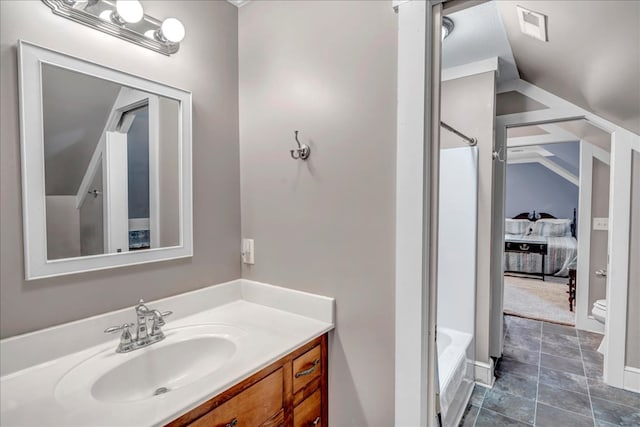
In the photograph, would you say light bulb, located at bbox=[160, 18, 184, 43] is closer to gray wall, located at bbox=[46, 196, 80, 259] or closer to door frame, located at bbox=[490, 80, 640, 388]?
gray wall, located at bbox=[46, 196, 80, 259]

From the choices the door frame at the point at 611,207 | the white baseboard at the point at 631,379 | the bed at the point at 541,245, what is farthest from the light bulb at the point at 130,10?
the bed at the point at 541,245

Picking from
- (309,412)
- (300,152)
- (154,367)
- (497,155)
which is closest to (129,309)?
(154,367)

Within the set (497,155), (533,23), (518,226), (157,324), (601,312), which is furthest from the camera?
(518,226)

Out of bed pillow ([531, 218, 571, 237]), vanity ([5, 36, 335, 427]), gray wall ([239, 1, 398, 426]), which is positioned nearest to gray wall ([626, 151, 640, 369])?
gray wall ([239, 1, 398, 426])

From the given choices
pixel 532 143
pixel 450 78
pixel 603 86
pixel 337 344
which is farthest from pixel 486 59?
pixel 337 344

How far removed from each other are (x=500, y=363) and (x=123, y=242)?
292 centimetres

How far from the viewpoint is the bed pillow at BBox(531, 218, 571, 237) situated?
593 cm

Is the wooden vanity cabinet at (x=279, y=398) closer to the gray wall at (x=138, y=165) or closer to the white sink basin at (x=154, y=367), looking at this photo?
the white sink basin at (x=154, y=367)

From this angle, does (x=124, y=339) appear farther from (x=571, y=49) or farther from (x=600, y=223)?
(x=600, y=223)

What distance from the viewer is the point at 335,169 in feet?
4.37

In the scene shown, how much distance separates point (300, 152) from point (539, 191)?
6927 millimetres

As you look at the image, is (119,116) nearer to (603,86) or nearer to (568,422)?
(603,86)

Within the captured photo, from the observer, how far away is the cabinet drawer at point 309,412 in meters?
1.23

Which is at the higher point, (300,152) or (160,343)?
(300,152)
